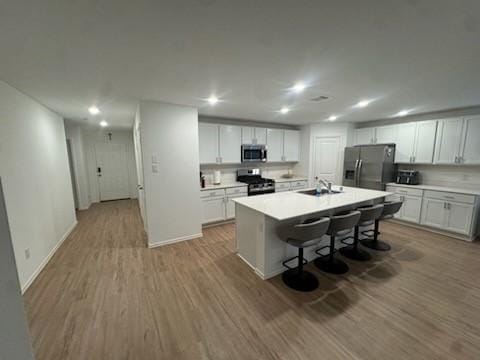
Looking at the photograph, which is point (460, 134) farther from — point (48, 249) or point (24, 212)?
point (48, 249)

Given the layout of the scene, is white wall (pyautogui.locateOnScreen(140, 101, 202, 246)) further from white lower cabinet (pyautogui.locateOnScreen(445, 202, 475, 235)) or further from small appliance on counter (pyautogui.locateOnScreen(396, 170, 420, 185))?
white lower cabinet (pyautogui.locateOnScreen(445, 202, 475, 235))

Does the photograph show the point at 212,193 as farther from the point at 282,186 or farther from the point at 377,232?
the point at 377,232

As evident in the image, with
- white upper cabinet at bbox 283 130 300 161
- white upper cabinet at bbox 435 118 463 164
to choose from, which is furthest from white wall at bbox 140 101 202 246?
white upper cabinet at bbox 435 118 463 164

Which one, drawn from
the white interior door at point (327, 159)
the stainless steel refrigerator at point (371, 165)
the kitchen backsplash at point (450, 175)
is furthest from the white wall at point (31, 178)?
the kitchen backsplash at point (450, 175)

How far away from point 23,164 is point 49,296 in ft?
5.62

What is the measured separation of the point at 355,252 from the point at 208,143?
3428 millimetres

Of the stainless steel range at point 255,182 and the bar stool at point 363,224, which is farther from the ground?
the stainless steel range at point 255,182

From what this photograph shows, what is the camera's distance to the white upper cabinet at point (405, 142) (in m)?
4.36

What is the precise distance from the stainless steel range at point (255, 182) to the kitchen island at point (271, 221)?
1551mm

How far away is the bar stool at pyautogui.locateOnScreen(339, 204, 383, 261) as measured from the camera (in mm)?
2769

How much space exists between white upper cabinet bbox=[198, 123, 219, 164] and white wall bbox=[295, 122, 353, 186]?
2.72 m

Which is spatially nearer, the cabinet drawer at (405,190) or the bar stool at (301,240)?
the bar stool at (301,240)

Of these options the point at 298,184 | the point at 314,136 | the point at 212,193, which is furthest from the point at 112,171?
the point at 314,136

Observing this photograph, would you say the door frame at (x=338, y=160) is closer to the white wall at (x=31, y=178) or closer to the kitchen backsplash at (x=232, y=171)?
the kitchen backsplash at (x=232, y=171)
